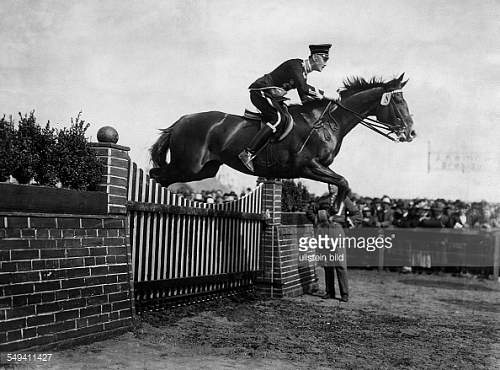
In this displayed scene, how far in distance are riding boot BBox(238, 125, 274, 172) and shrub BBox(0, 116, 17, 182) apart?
127 inches

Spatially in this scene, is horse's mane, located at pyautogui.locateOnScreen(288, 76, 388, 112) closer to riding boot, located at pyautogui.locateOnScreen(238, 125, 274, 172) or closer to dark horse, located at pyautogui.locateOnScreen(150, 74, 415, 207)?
dark horse, located at pyautogui.locateOnScreen(150, 74, 415, 207)

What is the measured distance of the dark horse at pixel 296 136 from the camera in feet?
25.7

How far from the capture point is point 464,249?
1422 cm

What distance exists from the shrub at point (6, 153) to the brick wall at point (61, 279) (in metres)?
0.46

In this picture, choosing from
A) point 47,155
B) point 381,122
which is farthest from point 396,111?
point 47,155

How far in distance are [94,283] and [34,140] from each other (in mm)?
1456

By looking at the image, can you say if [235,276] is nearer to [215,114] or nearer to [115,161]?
[215,114]

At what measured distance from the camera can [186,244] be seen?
7.61m

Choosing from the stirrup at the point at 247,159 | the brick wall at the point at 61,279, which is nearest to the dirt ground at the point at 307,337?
the brick wall at the point at 61,279

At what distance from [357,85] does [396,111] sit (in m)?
0.72

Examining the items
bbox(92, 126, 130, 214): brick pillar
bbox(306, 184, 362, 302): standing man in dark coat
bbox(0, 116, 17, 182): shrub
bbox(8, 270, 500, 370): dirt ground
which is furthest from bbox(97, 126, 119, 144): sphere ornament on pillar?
bbox(306, 184, 362, 302): standing man in dark coat

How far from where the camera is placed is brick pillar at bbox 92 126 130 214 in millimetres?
6137

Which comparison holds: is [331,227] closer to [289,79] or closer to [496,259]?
[289,79]

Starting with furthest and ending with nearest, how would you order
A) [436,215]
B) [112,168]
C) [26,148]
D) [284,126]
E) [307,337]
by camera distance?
[436,215], [284,126], [307,337], [112,168], [26,148]
